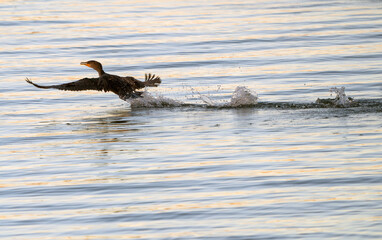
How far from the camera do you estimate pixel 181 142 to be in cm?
1098

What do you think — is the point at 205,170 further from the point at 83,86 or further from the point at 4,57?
the point at 4,57

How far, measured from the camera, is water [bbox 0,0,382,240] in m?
7.89

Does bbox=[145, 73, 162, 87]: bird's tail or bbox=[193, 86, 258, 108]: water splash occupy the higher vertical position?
bbox=[145, 73, 162, 87]: bird's tail

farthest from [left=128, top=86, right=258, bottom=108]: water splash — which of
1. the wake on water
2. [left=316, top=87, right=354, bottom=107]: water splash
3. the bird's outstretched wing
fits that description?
[left=316, top=87, right=354, bottom=107]: water splash

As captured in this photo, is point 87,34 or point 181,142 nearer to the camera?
point 181,142

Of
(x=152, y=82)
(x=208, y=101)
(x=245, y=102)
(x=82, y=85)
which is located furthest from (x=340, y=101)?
(x=82, y=85)

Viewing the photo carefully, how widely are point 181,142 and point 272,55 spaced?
7.22 metres

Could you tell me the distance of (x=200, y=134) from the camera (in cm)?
1138

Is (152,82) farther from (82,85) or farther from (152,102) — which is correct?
(82,85)

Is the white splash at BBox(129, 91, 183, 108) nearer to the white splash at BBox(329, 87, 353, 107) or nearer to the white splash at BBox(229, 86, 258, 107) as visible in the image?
the white splash at BBox(229, 86, 258, 107)

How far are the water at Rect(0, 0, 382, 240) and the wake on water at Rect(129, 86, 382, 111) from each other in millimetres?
22

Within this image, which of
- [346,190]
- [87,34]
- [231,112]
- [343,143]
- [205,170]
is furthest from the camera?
[87,34]

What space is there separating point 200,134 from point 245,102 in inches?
81.4

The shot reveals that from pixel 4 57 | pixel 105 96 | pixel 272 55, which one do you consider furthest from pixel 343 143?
pixel 4 57
